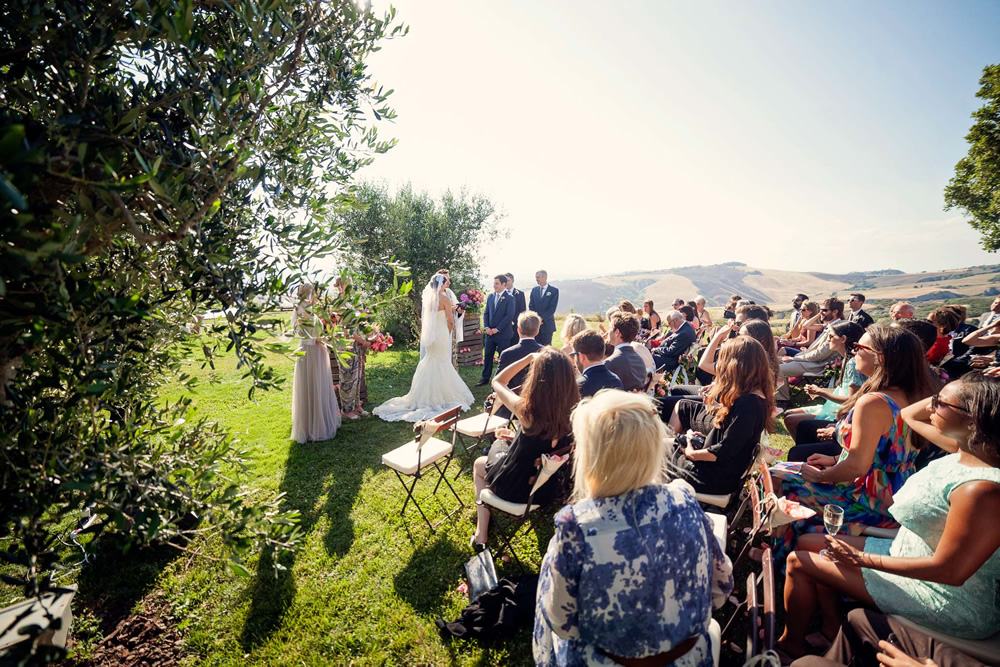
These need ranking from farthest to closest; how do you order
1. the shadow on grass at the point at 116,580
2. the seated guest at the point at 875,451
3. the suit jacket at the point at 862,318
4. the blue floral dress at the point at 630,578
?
the suit jacket at the point at 862,318 → the shadow on grass at the point at 116,580 → the seated guest at the point at 875,451 → the blue floral dress at the point at 630,578

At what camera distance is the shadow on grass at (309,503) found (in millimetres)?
3381

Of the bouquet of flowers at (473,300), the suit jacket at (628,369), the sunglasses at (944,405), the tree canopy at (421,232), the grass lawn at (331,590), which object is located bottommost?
the grass lawn at (331,590)

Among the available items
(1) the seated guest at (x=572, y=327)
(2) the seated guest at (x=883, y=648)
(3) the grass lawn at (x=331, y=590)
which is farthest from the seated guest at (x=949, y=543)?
(1) the seated guest at (x=572, y=327)

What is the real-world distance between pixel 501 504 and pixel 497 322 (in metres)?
6.72

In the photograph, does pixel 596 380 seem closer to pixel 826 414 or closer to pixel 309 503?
pixel 826 414

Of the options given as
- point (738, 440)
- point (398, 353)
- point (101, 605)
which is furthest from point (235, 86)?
point (398, 353)

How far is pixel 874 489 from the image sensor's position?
314 centimetres

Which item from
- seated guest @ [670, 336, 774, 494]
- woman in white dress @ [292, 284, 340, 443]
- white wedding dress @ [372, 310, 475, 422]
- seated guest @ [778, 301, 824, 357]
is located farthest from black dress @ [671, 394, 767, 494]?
seated guest @ [778, 301, 824, 357]

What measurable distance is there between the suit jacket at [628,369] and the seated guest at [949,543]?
287 cm

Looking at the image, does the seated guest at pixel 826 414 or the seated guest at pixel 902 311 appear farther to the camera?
the seated guest at pixel 902 311

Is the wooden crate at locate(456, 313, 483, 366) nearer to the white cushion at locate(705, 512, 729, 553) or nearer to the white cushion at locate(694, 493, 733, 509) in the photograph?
the white cushion at locate(694, 493, 733, 509)

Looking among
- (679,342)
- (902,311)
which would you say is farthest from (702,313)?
(902,311)

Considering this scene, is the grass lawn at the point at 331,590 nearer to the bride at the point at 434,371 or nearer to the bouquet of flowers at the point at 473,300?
the bride at the point at 434,371

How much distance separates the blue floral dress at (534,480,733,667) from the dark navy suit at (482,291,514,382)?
7.99 metres
